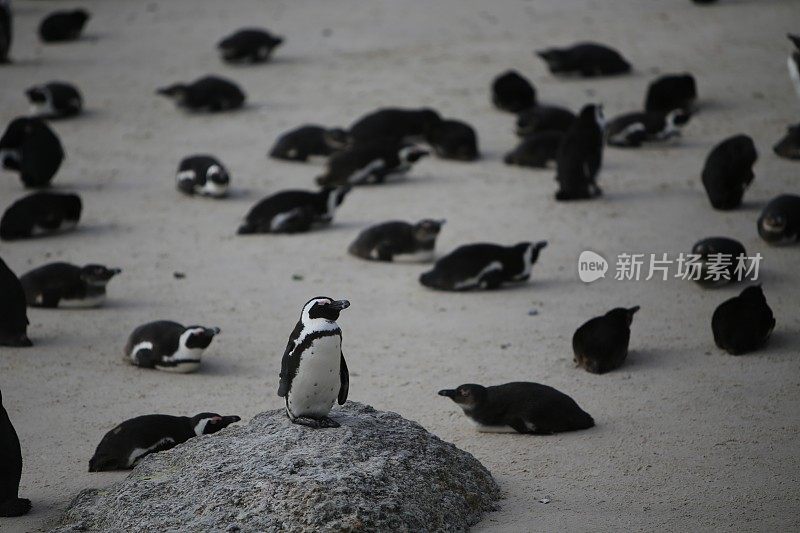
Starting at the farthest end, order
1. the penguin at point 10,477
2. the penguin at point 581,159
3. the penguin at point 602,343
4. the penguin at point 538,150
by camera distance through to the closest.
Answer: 1. the penguin at point 538,150
2. the penguin at point 581,159
3. the penguin at point 602,343
4. the penguin at point 10,477

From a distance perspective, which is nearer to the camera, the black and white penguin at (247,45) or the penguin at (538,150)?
the penguin at (538,150)

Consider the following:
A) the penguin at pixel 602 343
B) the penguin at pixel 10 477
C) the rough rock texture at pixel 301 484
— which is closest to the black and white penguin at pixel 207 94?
the penguin at pixel 602 343

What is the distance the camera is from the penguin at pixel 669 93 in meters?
13.3

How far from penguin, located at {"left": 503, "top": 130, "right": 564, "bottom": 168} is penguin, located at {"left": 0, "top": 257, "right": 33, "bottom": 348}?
19.2ft

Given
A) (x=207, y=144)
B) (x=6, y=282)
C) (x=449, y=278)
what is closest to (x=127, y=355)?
(x=6, y=282)

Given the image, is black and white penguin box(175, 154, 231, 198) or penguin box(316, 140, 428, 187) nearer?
black and white penguin box(175, 154, 231, 198)

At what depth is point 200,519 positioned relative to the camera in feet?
15.4

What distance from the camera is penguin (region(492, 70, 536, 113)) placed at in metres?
13.6

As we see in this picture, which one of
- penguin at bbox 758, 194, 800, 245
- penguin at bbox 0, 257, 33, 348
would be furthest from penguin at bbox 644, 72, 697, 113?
penguin at bbox 0, 257, 33, 348

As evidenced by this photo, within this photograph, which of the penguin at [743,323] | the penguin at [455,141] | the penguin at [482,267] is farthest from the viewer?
the penguin at [455,141]

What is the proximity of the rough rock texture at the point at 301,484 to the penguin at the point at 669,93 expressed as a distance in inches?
345

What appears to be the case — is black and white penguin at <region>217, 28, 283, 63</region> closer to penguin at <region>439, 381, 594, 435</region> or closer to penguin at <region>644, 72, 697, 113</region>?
penguin at <region>644, 72, 697, 113</region>

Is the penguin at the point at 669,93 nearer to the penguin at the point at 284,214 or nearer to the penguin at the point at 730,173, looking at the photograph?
the penguin at the point at 730,173

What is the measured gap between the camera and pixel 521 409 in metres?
6.09
